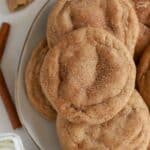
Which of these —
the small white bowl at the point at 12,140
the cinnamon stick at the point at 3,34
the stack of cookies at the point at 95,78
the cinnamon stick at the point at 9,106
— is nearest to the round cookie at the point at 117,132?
the stack of cookies at the point at 95,78

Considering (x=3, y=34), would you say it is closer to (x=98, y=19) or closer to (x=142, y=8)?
(x=98, y=19)

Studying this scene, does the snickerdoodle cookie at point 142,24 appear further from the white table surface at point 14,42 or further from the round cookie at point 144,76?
the white table surface at point 14,42

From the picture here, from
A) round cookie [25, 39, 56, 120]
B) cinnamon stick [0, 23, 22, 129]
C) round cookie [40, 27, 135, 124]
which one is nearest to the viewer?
round cookie [40, 27, 135, 124]

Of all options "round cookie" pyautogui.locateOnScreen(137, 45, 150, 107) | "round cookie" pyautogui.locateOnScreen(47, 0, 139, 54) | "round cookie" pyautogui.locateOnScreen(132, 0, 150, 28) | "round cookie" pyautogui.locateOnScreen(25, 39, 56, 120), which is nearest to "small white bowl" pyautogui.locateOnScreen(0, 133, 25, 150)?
"round cookie" pyautogui.locateOnScreen(25, 39, 56, 120)

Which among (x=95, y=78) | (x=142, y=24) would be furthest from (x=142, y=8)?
(x=95, y=78)

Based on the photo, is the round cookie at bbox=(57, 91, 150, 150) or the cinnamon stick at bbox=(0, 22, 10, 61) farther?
the cinnamon stick at bbox=(0, 22, 10, 61)

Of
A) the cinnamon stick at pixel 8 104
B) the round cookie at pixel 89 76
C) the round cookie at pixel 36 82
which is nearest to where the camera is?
the round cookie at pixel 89 76

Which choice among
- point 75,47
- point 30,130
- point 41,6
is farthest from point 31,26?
point 30,130

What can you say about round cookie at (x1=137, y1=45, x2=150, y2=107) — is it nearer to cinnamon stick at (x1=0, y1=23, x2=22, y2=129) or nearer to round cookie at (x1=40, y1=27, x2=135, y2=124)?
round cookie at (x1=40, y1=27, x2=135, y2=124)

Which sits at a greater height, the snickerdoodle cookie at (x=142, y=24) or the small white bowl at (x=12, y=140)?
the snickerdoodle cookie at (x=142, y=24)
